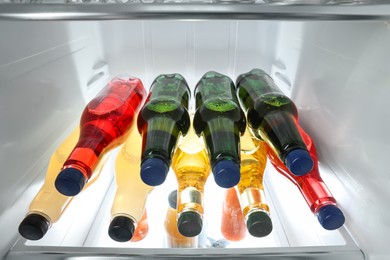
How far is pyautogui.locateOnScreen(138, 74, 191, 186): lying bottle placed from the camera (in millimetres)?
536

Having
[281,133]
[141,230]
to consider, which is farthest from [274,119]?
[141,230]

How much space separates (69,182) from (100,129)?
21cm

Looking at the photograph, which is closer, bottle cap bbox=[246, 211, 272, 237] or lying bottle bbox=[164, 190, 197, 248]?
bottle cap bbox=[246, 211, 272, 237]

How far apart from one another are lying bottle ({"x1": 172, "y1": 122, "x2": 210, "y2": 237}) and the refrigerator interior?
78mm

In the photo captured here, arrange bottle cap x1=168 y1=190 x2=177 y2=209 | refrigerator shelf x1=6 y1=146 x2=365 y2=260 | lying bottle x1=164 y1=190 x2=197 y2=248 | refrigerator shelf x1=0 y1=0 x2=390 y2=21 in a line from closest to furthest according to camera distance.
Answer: refrigerator shelf x1=0 y1=0 x2=390 y2=21, refrigerator shelf x1=6 y1=146 x2=365 y2=260, lying bottle x1=164 y1=190 x2=197 y2=248, bottle cap x1=168 y1=190 x2=177 y2=209

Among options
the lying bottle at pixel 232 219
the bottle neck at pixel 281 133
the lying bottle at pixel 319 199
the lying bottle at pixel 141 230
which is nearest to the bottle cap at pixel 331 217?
the lying bottle at pixel 319 199

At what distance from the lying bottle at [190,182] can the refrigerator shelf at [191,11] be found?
0.31 meters

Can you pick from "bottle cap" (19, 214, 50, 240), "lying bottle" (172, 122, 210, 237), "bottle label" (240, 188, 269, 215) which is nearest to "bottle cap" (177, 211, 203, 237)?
"lying bottle" (172, 122, 210, 237)

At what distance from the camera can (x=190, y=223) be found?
0.55m

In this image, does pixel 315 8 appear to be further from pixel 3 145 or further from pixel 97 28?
pixel 97 28

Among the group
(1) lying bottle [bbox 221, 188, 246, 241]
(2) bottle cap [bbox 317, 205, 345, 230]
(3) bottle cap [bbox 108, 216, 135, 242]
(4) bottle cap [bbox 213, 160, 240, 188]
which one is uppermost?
(4) bottle cap [bbox 213, 160, 240, 188]

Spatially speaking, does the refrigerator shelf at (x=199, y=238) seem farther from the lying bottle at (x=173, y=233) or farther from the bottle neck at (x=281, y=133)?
the bottle neck at (x=281, y=133)

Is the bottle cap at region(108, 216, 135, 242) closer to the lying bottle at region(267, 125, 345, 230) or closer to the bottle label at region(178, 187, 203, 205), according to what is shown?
the bottle label at region(178, 187, 203, 205)

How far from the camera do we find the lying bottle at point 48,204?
56cm
